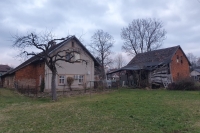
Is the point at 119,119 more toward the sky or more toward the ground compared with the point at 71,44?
more toward the ground

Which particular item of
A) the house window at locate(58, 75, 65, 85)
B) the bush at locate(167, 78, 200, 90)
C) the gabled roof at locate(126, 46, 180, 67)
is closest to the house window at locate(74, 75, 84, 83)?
the house window at locate(58, 75, 65, 85)

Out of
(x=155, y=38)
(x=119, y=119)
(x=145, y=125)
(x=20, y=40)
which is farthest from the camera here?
(x=155, y=38)

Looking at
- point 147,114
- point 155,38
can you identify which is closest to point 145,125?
point 147,114

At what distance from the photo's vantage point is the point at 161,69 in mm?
29703

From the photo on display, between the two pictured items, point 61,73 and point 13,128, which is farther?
point 61,73

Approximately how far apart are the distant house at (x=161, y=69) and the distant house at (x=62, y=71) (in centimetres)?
658

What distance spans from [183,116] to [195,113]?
113 centimetres

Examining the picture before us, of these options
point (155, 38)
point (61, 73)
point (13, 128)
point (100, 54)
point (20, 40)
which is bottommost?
point (13, 128)

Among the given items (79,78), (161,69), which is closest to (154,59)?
(161,69)

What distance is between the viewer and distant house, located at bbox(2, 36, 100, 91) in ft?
85.6

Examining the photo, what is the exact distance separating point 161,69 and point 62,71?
1441 centimetres

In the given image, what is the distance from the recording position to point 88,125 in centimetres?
773

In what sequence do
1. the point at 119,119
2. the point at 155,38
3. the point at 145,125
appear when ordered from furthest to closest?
the point at 155,38 < the point at 119,119 < the point at 145,125

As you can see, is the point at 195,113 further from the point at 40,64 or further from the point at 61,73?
the point at 40,64
